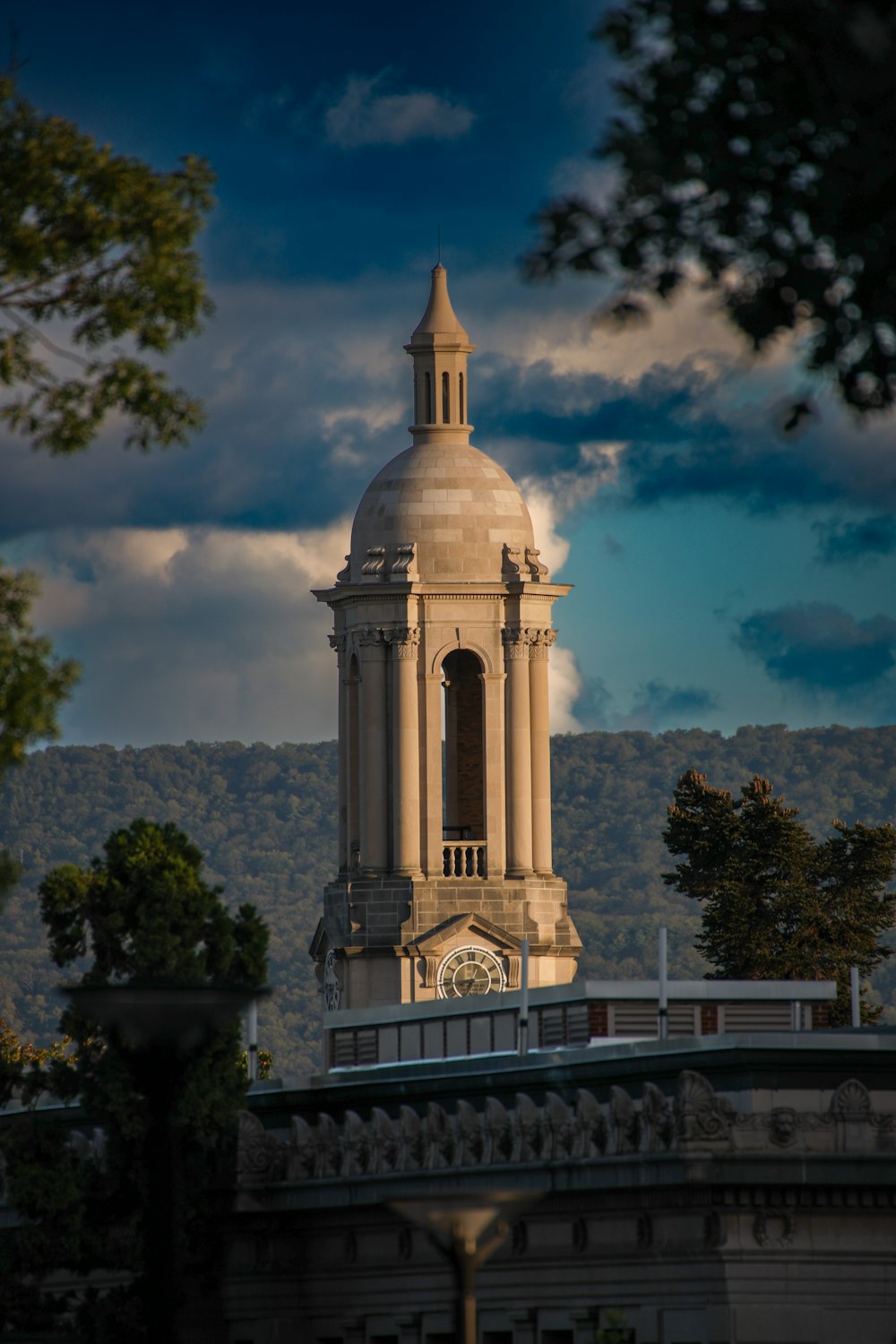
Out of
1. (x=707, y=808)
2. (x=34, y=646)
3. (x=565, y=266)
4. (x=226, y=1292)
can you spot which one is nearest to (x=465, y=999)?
(x=226, y=1292)

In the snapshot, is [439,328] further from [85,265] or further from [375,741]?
[85,265]

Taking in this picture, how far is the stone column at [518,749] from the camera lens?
385 ft

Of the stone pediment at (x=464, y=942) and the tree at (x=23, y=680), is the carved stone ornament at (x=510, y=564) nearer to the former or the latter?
the stone pediment at (x=464, y=942)

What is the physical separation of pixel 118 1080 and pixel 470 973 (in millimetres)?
36987

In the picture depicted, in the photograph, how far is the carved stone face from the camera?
7212cm

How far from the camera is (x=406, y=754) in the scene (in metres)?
117

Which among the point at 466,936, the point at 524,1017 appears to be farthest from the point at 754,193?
the point at 466,936

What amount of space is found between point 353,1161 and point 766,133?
5063 centimetres

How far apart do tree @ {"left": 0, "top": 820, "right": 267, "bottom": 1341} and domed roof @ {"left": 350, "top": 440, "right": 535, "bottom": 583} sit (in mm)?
34629

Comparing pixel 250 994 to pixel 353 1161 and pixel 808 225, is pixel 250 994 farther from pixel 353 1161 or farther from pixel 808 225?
pixel 353 1161

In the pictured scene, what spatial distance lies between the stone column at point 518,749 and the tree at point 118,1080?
1341 inches

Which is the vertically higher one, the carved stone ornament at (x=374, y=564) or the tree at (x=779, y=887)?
the carved stone ornament at (x=374, y=564)

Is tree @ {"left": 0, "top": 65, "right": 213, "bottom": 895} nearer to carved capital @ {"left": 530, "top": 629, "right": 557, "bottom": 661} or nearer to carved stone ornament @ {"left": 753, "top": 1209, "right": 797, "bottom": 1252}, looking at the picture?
carved stone ornament @ {"left": 753, "top": 1209, "right": 797, "bottom": 1252}

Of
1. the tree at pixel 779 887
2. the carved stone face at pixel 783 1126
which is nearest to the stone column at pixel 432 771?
the tree at pixel 779 887
